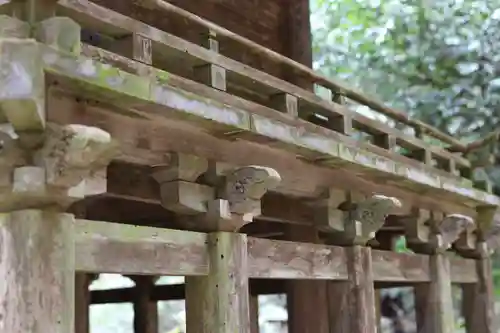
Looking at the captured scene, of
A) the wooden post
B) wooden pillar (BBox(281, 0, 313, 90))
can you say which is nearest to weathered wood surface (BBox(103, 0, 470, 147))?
wooden pillar (BBox(281, 0, 313, 90))

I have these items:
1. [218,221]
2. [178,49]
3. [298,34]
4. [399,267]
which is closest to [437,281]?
[399,267]

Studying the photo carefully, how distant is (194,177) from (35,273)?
4.08ft

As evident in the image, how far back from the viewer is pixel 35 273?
3037mm

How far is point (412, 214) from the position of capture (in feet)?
21.7

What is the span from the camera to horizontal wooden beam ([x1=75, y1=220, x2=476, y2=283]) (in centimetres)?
343

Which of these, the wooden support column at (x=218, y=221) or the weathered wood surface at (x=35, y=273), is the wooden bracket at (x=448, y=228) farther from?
the weathered wood surface at (x=35, y=273)

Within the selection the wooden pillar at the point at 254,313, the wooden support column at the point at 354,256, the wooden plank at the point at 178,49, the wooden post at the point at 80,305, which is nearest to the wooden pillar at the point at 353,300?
the wooden support column at the point at 354,256

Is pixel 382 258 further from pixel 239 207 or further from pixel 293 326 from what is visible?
pixel 239 207

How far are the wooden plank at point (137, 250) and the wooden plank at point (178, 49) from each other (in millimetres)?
930

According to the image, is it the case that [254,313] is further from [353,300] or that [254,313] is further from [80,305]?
[80,305]

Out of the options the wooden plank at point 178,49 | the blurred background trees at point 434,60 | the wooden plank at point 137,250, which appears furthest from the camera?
the blurred background trees at point 434,60

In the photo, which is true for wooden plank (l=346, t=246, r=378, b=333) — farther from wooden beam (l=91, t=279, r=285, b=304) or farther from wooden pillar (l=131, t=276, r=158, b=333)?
Answer: wooden pillar (l=131, t=276, r=158, b=333)

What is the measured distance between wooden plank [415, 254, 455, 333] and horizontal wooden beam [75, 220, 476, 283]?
1650 mm

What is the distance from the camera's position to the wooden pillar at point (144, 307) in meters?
8.30
